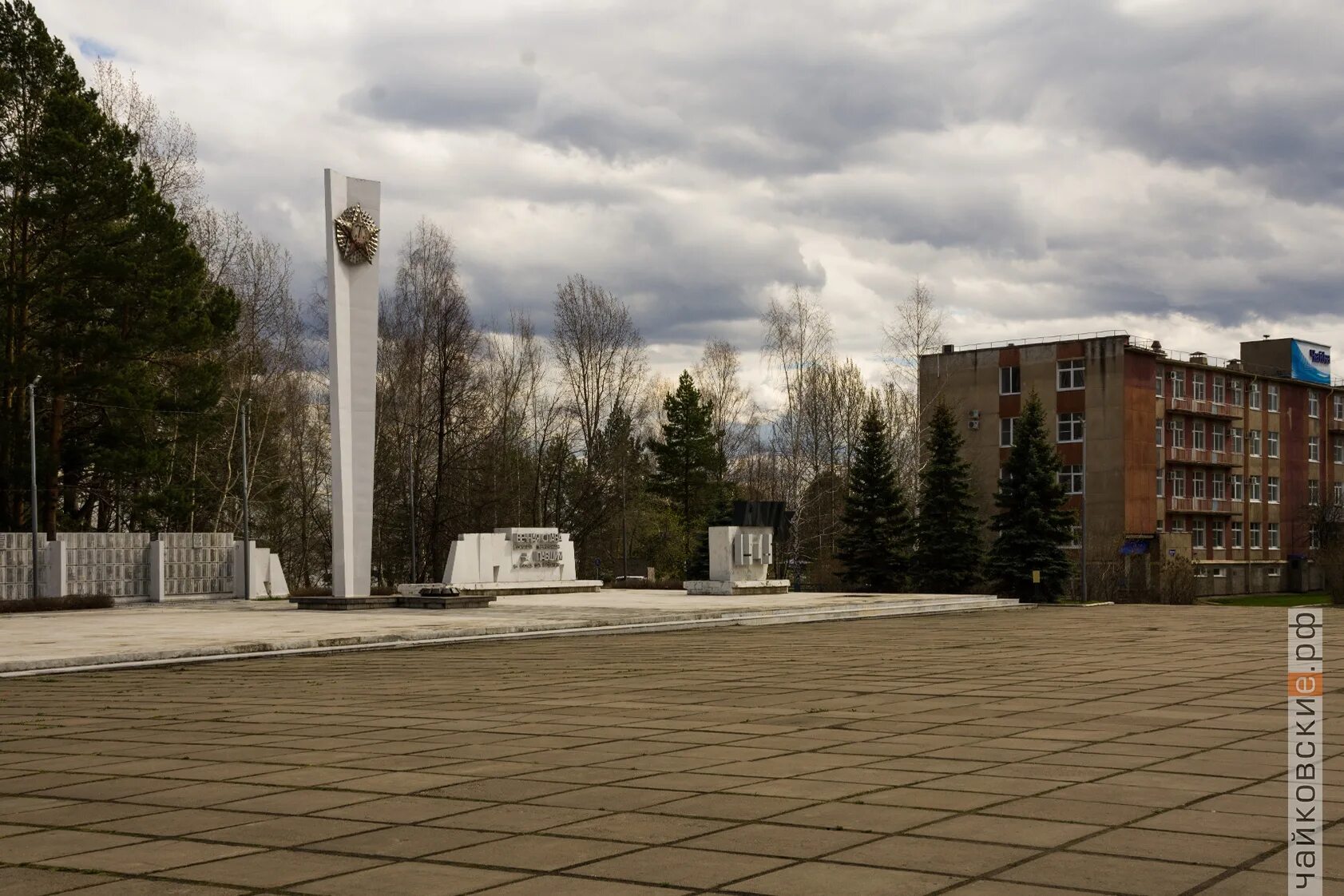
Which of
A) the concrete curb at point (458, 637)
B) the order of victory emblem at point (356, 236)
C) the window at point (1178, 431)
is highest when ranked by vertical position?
the order of victory emblem at point (356, 236)

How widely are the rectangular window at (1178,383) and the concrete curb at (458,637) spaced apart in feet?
131

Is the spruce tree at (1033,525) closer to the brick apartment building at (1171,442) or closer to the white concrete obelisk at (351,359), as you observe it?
the brick apartment building at (1171,442)

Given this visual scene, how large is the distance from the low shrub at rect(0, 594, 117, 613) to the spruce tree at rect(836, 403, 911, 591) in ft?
86.8

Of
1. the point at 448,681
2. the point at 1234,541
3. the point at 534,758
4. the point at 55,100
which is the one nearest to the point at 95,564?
the point at 55,100

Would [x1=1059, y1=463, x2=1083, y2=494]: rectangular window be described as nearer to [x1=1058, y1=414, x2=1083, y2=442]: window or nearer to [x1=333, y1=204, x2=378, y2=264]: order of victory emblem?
[x1=1058, y1=414, x2=1083, y2=442]: window

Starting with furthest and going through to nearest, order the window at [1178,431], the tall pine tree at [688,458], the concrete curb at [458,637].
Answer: the tall pine tree at [688,458], the window at [1178,431], the concrete curb at [458,637]

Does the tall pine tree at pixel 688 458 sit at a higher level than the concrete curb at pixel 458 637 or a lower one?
higher

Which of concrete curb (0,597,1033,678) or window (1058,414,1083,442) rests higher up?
window (1058,414,1083,442)

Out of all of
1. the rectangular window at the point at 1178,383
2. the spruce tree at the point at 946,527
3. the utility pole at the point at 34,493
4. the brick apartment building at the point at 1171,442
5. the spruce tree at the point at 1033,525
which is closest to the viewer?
the utility pole at the point at 34,493

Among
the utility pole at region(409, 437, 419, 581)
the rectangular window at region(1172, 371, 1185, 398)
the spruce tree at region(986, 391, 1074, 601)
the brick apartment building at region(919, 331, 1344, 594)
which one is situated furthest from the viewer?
the rectangular window at region(1172, 371, 1185, 398)

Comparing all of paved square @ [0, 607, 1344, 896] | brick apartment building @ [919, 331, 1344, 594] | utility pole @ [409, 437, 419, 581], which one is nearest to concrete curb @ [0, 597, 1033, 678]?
paved square @ [0, 607, 1344, 896]

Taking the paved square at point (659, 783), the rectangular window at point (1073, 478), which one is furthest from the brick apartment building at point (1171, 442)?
the paved square at point (659, 783)

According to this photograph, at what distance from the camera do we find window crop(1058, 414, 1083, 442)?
237ft

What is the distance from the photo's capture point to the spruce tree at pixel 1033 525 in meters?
51.2
